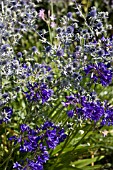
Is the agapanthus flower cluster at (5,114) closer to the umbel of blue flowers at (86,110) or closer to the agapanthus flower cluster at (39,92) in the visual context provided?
the agapanthus flower cluster at (39,92)

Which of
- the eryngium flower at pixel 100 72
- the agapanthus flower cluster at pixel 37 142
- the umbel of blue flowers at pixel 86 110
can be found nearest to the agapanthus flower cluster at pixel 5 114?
the agapanthus flower cluster at pixel 37 142

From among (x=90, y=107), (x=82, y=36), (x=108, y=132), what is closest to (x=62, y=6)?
(x=108, y=132)

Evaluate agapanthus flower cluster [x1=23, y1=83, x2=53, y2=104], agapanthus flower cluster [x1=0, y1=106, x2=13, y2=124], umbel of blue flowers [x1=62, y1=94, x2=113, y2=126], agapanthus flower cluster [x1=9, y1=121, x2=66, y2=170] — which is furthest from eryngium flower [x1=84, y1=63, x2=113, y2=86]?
agapanthus flower cluster [x1=0, y1=106, x2=13, y2=124]

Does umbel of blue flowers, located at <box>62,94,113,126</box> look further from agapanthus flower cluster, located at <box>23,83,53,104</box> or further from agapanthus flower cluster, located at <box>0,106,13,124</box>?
agapanthus flower cluster, located at <box>0,106,13,124</box>

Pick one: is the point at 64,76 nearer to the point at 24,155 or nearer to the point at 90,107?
the point at 90,107

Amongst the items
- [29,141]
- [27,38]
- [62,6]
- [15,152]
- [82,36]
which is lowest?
[29,141]

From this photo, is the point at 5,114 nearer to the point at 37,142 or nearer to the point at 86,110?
A: the point at 37,142

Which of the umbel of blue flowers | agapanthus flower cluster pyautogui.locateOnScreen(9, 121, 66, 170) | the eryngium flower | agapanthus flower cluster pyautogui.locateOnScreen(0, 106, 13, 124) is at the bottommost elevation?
agapanthus flower cluster pyautogui.locateOnScreen(9, 121, 66, 170)

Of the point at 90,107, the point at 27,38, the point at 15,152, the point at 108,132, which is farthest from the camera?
the point at 27,38
